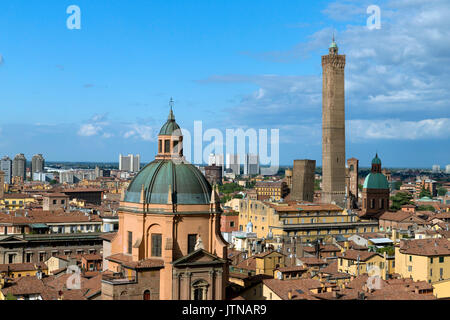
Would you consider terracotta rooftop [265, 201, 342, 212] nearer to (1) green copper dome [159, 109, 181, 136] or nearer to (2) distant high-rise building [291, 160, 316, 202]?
(2) distant high-rise building [291, 160, 316, 202]

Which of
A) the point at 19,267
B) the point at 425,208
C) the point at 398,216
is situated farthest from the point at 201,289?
the point at 425,208

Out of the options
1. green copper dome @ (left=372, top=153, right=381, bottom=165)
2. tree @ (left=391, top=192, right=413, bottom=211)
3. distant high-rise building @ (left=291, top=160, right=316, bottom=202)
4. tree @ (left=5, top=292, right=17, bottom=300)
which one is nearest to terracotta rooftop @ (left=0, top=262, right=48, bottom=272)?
tree @ (left=5, top=292, right=17, bottom=300)

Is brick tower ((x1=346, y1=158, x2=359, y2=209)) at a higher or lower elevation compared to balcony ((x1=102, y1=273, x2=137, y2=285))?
higher

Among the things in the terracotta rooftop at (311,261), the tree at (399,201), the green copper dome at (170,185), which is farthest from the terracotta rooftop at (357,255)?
the tree at (399,201)
